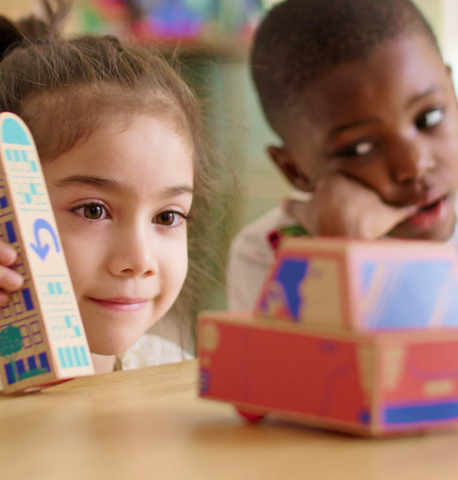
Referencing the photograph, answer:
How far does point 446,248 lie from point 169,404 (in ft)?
0.63

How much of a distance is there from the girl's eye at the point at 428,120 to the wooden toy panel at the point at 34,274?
592 millimetres

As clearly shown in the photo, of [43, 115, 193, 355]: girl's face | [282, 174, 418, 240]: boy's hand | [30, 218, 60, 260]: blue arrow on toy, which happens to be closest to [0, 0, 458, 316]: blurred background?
[43, 115, 193, 355]: girl's face

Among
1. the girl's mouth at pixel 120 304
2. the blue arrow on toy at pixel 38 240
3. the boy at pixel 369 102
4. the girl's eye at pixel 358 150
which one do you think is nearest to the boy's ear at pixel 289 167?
the boy at pixel 369 102

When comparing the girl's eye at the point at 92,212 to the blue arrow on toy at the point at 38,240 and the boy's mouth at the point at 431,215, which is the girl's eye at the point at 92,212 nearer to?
the blue arrow on toy at the point at 38,240

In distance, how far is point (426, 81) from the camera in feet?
3.16

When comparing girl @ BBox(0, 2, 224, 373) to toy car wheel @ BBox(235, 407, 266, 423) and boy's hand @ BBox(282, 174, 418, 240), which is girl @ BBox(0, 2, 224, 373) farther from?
toy car wheel @ BBox(235, 407, 266, 423)

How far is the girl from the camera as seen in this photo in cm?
75

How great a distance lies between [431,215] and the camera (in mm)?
953

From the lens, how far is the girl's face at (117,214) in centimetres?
74

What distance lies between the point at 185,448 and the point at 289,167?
0.86 meters

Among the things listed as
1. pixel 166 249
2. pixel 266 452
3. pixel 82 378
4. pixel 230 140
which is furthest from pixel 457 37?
pixel 266 452

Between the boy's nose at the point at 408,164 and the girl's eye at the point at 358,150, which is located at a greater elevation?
the girl's eye at the point at 358,150

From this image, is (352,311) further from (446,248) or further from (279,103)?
(279,103)

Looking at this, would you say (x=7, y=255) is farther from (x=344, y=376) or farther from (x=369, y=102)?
(x=369, y=102)
